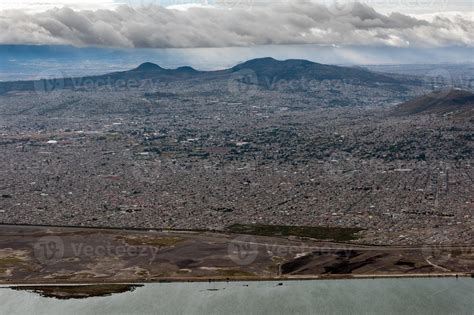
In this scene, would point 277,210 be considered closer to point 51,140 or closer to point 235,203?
point 235,203

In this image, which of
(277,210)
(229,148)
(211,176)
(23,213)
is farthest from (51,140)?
(277,210)

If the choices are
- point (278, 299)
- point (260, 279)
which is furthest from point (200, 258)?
point (278, 299)

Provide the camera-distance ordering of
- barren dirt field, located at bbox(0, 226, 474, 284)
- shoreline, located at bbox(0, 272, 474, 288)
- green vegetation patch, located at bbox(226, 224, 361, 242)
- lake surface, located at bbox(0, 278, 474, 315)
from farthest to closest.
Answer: green vegetation patch, located at bbox(226, 224, 361, 242) < barren dirt field, located at bbox(0, 226, 474, 284) < shoreline, located at bbox(0, 272, 474, 288) < lake surface, located at bbox(0, 278, 474, 315)

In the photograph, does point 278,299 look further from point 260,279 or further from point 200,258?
point 200,258

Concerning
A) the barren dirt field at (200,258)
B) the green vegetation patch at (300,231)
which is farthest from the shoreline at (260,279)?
the green vegetation patch at (300,231)

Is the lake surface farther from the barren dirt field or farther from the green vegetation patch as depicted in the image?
the green vegetation patch

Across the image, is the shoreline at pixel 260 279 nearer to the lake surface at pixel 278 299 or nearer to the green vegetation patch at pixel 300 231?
the lake surface at pixel 278 299

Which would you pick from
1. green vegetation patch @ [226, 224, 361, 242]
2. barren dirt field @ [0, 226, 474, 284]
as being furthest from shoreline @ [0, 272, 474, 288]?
green vegetation patch @ [226, 224, 361, 242]
